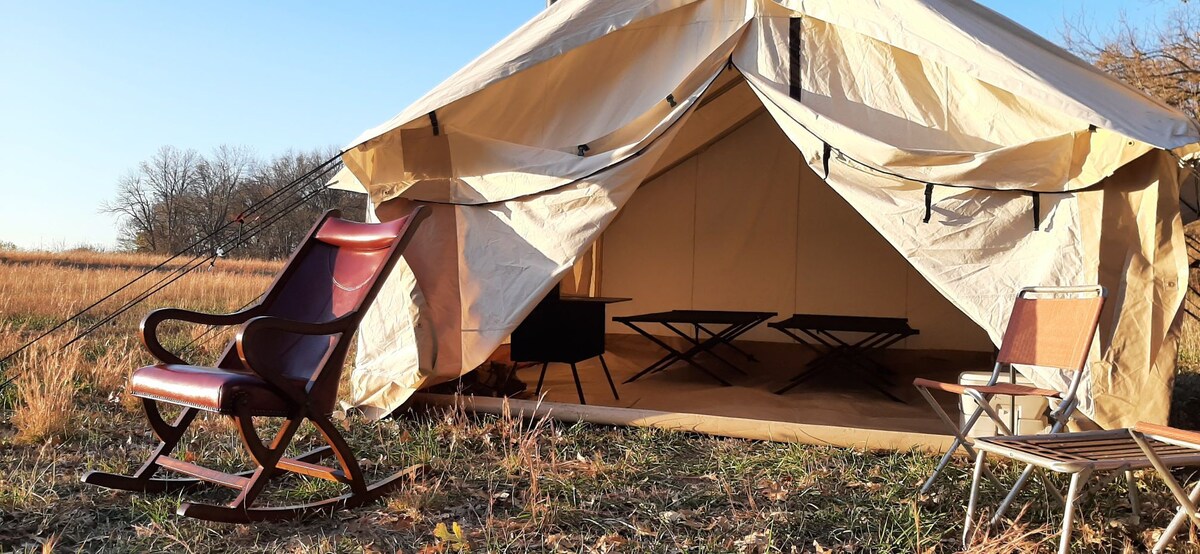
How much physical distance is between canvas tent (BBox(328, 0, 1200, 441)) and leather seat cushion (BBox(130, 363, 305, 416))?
1145 millimetres

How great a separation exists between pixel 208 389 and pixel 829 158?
93.9 inches

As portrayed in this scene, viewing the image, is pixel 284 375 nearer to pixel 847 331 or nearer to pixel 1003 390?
pixel 1003 390

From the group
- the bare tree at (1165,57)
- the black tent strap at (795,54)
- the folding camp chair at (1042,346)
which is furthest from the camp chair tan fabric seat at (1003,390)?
→ the bare tree at (1165,57)

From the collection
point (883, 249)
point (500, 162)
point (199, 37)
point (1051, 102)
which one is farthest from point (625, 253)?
point (199, 37)

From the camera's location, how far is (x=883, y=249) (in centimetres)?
581

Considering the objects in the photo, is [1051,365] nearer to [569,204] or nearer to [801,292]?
[569,204]

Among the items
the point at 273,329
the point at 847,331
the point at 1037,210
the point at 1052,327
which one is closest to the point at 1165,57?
the point at 847,331

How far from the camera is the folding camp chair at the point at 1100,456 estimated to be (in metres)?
1.80

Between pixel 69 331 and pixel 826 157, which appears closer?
pixel 826 157

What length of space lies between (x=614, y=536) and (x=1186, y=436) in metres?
1.40

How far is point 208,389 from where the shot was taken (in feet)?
7.48

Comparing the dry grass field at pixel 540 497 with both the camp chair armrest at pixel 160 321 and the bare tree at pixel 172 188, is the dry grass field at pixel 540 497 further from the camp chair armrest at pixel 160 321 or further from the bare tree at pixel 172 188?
the bare tree at pixel 172 188

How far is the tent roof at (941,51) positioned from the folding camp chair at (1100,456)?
1.16 meters

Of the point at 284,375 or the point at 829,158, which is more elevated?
the point at 829,158
